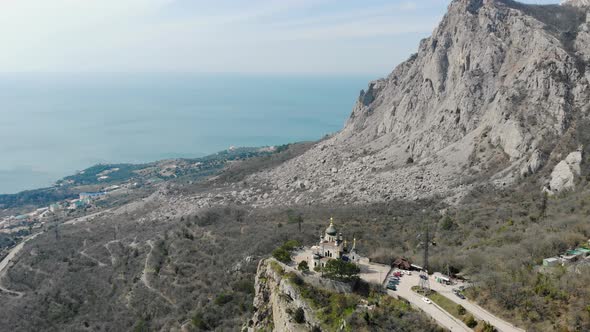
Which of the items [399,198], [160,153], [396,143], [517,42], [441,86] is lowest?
[160,153]

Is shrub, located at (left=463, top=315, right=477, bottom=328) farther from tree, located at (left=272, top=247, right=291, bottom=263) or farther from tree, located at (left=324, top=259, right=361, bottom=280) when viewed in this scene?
tree, located at (left=272, top=247, right=291, bottom=263)

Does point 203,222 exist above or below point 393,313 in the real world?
below

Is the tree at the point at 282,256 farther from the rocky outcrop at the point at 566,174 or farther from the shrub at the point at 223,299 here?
the rocky outcrop at the point at 566,174

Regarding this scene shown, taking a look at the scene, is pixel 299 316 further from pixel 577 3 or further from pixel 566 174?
pixel 577 3

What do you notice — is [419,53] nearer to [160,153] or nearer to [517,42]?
[517,42]

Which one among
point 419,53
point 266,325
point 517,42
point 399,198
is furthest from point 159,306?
A: point 419,53

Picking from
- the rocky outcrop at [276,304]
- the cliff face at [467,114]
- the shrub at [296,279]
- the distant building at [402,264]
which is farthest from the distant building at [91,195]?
the distant building at [402,264]

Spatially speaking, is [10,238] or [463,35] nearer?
[463,35]

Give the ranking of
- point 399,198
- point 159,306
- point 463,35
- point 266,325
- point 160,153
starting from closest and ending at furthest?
point 266,325 → point 159,306 → point 399,198 → point 463,35 → point 160,153

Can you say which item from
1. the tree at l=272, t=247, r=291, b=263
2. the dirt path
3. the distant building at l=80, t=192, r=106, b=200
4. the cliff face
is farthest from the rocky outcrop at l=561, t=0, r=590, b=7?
the distant building at l=80, t=192, r=106, b=200
